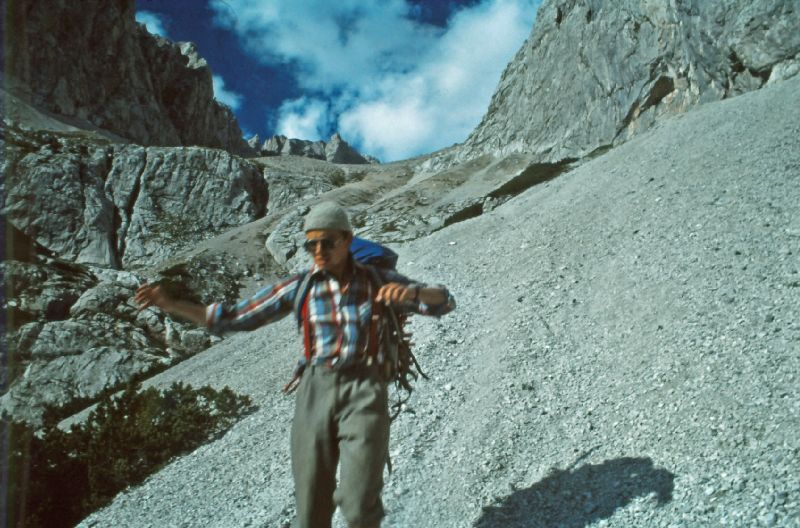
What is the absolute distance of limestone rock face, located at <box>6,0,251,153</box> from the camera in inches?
3278

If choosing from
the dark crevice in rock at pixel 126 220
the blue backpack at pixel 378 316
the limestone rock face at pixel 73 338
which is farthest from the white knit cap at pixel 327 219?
the dark crevice in rock at pixel 126 220

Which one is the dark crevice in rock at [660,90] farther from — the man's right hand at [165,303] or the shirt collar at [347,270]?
the man's right hand at [165,303]

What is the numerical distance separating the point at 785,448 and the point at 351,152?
654 ft

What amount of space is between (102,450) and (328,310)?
8.05 meters

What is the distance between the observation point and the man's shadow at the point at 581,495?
4.62 m

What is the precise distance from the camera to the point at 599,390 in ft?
23.7

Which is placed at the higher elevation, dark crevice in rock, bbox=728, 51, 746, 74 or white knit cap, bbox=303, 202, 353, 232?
dark crevice in rock, bbox=728, 51, 746, 74

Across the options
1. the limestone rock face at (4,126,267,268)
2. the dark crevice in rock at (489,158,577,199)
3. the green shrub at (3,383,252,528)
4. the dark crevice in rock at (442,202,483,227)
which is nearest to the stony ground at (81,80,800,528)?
the green shrub at (3,383,252,528)

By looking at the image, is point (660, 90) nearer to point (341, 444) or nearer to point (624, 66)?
point (624, 66)

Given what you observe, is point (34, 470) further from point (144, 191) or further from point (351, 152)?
point (351, 152)

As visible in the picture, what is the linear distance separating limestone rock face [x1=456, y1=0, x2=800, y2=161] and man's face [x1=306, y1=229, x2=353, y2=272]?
33.4 meters

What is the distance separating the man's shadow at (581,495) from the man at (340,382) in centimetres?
197

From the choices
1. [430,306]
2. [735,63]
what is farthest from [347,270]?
[735,63]

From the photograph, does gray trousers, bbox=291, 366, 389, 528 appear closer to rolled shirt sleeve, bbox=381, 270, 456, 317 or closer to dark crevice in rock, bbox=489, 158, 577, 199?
rolled shirt sleeve, bbox=381, 270, 456, 317
